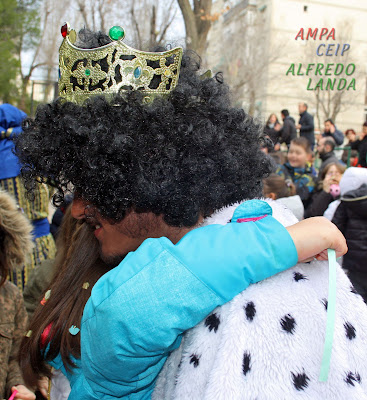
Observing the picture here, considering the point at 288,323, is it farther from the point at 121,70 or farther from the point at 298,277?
the point at 121,70

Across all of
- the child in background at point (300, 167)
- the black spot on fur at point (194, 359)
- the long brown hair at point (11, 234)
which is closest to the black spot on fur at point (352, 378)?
the black spot on fur at point (194, 359)

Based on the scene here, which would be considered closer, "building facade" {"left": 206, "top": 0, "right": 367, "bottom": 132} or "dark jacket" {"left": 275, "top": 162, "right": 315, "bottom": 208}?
"dark jacket" {"left": 275, "top": 162, "right": 315, "bottom": 208}

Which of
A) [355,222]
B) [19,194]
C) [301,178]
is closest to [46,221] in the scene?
[19,194]

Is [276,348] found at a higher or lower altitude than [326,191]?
higher

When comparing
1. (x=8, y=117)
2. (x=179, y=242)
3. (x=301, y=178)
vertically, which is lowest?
(x=301, y=178)

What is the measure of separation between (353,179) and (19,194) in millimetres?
3307

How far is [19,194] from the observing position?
12.7 ft

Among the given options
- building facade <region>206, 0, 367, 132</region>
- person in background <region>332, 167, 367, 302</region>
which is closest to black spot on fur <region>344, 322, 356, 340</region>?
person in background <region>332, 167, 367, 302</region>

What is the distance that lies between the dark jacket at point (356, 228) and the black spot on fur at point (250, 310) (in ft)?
11.6

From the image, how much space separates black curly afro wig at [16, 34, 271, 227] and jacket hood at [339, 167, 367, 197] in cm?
333

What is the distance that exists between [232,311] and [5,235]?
2054 mm

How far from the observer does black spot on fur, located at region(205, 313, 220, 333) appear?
1.01 meters

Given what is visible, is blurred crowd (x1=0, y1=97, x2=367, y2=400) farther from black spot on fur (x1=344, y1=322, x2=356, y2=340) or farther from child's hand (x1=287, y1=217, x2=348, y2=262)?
black spot on fur (x1=344, y1=322, x2=356, y2=340)

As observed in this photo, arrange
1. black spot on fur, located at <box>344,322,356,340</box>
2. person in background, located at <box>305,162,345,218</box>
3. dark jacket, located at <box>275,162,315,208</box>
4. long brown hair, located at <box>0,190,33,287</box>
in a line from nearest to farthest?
black spot on fur, located at <box>344,322,356,340</box> < long brown hair, located at <box>0,190,33,287</box> < person in background, located at <box>305,162,345,218</box> < dark jacket, located at <box>275,162,315,208</box>
